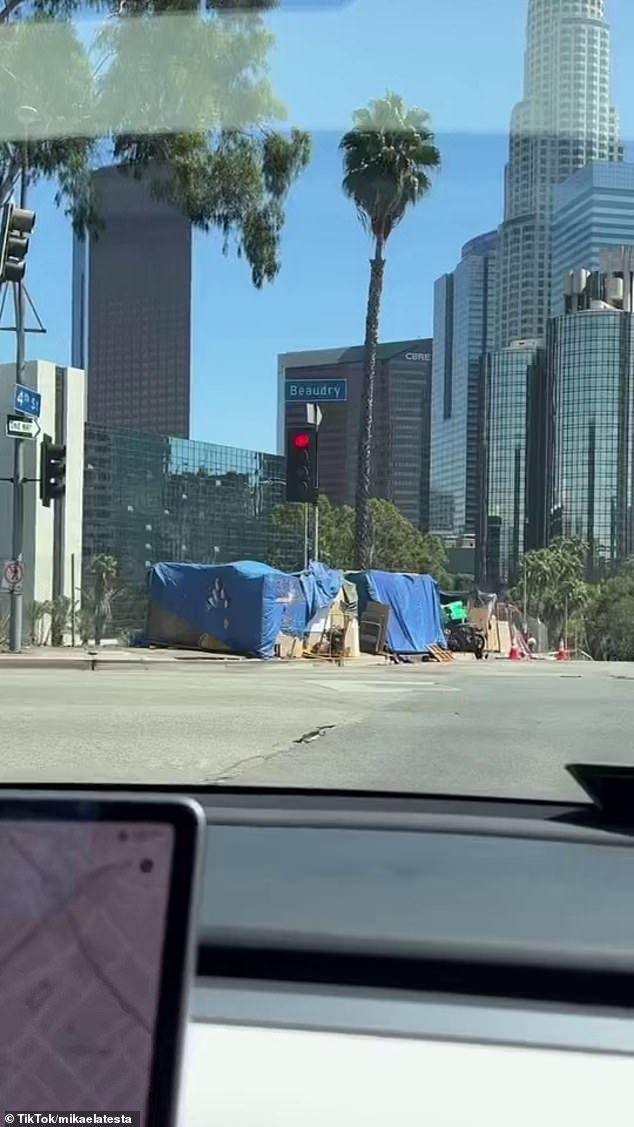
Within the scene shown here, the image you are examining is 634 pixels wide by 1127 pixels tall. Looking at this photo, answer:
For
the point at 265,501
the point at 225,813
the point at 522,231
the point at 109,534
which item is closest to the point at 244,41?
the point at 522,231

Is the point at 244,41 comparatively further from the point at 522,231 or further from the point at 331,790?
the point at 331,790

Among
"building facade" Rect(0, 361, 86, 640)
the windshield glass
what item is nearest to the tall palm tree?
the windshield glass

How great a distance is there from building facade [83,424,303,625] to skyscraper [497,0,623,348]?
2.55ft

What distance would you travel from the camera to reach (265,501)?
3098 mm

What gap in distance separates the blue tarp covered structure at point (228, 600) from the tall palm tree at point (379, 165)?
1.37m

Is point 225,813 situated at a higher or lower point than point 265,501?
lower

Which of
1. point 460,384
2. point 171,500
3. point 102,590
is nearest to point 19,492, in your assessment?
point 102,590

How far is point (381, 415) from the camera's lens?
2.92 m

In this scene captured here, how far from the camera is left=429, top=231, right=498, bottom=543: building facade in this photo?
2.59 meters

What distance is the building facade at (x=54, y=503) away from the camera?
10.3ft

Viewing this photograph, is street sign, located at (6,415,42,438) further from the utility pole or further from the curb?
the curb

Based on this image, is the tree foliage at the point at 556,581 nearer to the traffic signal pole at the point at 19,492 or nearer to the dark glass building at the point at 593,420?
the dark glass building at the point at 593,420

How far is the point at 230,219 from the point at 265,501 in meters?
0.82

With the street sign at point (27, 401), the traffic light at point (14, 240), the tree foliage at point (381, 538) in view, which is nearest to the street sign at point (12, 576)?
the street sign at point (27, 401)
